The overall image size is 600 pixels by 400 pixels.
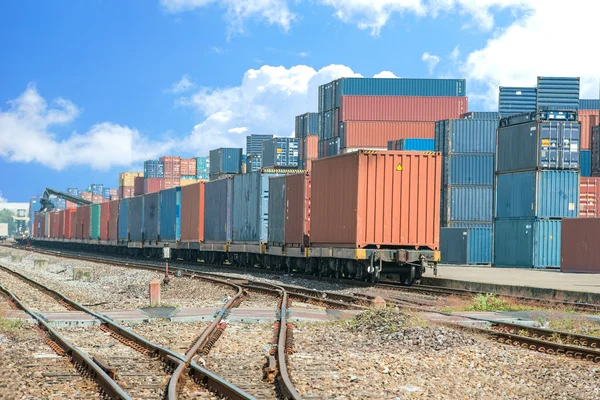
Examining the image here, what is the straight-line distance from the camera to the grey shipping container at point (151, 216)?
4959 centimetres

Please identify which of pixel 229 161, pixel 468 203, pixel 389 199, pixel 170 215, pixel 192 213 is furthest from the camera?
pixel 229 161

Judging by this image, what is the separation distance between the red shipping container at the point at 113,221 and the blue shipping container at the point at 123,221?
2.18 ft

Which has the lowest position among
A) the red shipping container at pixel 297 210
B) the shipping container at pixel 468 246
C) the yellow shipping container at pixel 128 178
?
the shipping container at pixel 468 246

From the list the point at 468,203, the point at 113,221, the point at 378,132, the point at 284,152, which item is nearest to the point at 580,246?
the point at 468,203

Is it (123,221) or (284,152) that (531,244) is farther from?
(284,152)

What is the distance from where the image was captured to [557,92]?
71.6 meters

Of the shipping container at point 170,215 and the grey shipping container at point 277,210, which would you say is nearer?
the grey shipping container at point 277,210

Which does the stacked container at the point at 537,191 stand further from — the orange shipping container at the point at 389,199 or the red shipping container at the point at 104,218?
the red shipping container at the point at 104,218

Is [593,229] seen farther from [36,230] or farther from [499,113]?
[36,230]

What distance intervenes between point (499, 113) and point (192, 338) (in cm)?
6058

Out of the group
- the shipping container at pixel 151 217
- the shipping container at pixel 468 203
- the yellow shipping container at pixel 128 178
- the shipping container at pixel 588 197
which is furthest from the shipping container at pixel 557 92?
the yellow shipping container at pixel 128 178

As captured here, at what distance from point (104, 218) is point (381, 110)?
78.9ft

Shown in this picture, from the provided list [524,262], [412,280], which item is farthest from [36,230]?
[412,280]

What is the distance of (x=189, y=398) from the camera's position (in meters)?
7.82
